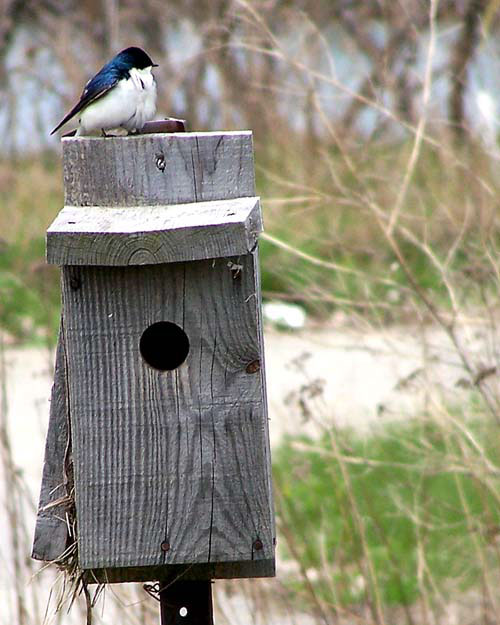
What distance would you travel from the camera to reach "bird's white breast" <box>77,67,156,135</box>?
215 cm

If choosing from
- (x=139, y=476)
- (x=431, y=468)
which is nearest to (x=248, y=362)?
(x=139, y=476)

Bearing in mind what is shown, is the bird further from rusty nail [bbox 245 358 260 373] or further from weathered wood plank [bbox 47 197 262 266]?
rusty nail [bbox 245 358 260 373]

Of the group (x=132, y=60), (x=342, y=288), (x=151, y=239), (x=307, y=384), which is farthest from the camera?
(x=307, y=384)

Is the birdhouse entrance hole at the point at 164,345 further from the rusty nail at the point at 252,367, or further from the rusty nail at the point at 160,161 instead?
the rusty nail at the point at 160,161

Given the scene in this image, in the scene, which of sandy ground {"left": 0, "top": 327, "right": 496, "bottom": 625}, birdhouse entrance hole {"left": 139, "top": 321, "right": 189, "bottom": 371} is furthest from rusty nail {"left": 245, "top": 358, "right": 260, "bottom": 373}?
sandy ground {"left": 0, "top": 327, "right": 496, "bottom": 625}

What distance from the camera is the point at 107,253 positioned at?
1.79m

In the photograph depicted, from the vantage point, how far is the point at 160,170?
190cm

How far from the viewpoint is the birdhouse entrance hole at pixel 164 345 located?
1.92 metres

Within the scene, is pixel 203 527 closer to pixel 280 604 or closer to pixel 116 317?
pixel 116 317

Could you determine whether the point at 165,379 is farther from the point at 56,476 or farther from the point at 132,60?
the point at 132,60

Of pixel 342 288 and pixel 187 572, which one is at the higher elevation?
pixel 342 288

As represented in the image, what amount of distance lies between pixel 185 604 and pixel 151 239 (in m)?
0.70

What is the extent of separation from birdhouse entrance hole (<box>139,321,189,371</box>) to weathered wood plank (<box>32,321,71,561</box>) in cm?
16

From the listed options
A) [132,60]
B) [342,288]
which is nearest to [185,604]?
[132,60]
